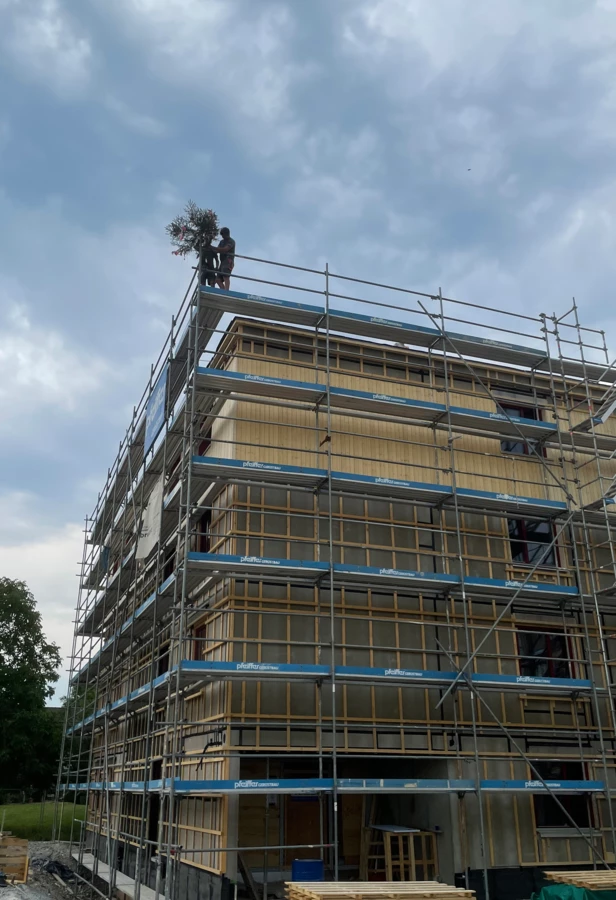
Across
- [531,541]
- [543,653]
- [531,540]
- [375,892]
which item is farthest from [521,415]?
[375,892]

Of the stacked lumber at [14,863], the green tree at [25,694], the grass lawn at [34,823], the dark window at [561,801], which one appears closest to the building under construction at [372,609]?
the dark window at [561,801]

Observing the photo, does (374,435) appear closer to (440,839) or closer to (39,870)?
(440,839)

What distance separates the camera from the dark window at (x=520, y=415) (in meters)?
19.1

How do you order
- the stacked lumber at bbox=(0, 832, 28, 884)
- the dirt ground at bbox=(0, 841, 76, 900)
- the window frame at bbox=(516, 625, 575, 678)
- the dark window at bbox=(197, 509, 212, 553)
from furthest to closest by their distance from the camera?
the stacked lumber at bbox=(0, 832, 28, 884), the dirt ground at bbox=(0, 841, 76, 900), the dark window at bbox=(197, 509, 212, 553), the window frame at bbox=(516, 625, 575, 678)

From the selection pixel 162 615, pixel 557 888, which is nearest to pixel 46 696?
pixel 162 615

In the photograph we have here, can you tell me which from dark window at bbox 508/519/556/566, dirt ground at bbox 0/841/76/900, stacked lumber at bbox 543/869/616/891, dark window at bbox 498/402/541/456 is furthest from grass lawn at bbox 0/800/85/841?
stacked lumber at bbox 543/869/616/891

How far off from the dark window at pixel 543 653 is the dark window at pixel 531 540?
169 cm

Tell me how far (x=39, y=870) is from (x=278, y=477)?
51.8 feet

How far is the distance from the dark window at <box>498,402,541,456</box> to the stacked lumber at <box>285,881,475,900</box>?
402 inches

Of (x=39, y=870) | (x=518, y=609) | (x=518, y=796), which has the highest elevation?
(x=518, y=609)

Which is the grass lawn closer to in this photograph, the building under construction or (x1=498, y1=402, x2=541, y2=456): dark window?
the building under construction

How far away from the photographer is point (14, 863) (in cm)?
2022

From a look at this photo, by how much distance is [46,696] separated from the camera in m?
44.4

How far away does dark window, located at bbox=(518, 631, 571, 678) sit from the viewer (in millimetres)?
17188
